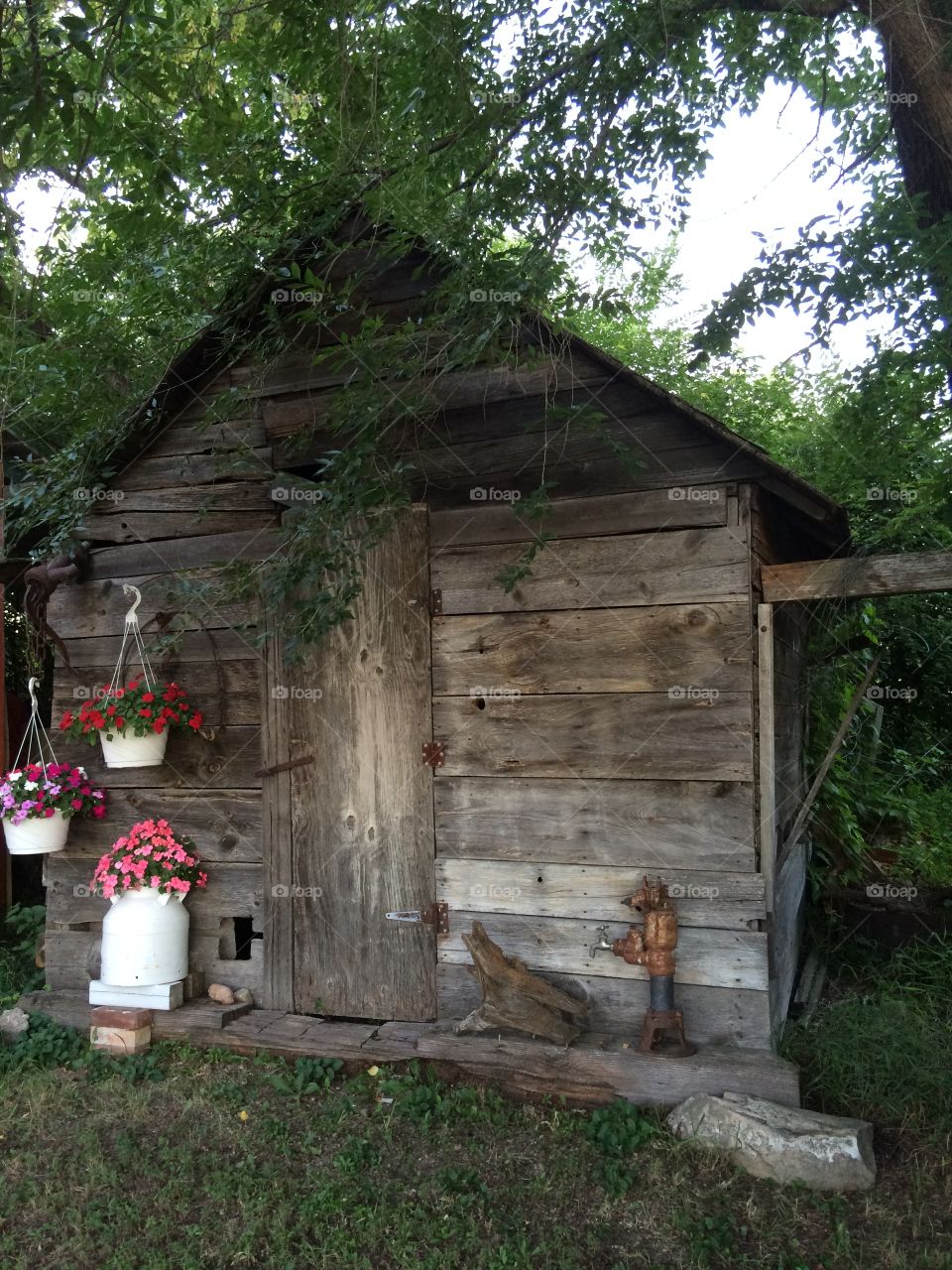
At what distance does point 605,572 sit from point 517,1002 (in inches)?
83.1

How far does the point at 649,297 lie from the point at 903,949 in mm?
11447

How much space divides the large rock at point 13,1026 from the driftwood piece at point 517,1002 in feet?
8.68

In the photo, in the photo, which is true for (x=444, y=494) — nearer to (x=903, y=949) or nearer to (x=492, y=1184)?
(x=492, y=1184)

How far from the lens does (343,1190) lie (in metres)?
3.76

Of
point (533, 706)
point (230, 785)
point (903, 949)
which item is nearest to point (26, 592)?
point (230, 785)

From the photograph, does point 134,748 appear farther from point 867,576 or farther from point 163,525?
point 867,576

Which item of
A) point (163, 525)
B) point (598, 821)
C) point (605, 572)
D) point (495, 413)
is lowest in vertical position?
point (598, 821)

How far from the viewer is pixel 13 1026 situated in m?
5.42

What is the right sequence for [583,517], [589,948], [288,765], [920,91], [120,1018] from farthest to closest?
[288,765] < [120,1018] < [583,517] < [589,948] < [920,91]

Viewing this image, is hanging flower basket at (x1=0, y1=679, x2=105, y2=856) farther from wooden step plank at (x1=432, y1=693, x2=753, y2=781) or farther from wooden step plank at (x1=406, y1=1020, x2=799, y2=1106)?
wooden step plank at (x1=406, y1=1020, x2=799, y2=1106)

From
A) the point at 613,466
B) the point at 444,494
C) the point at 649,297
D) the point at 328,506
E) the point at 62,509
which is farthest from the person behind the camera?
the point at 649,297

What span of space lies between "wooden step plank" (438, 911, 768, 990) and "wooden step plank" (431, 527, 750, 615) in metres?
1.57

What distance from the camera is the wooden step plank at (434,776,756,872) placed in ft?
14.5

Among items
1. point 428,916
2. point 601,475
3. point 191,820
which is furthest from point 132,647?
point 601,475
